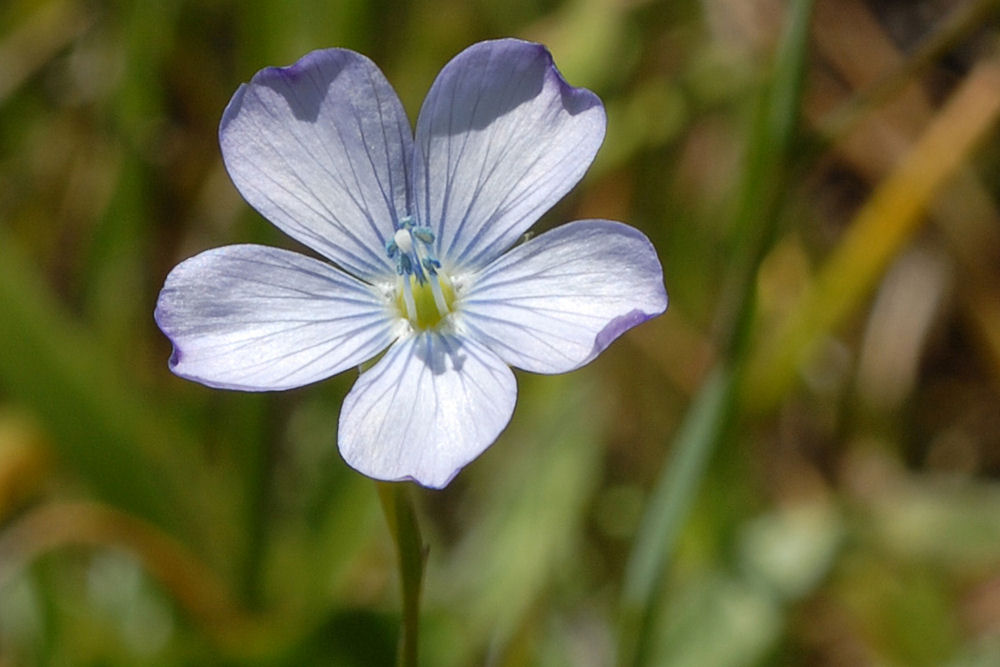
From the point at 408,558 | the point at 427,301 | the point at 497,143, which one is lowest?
the point at 408,558

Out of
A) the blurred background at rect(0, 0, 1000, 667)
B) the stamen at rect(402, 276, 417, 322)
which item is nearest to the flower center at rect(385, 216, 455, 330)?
the stamen at rect(402, 276, 417, 322)

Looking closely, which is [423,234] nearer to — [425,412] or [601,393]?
[425,412]

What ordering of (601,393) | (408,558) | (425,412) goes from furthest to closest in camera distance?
(601,393) → (425,412) → (408,558)

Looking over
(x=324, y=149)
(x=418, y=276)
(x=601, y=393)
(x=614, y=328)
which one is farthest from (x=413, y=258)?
(x=601, y=393)

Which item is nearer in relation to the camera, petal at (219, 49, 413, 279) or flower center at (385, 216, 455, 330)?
petal at (219, 49, 413, 279)

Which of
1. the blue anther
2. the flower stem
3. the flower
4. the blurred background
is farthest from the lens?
the blurred background

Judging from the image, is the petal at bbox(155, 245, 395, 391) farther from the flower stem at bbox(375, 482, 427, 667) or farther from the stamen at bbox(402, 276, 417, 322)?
the flower stem at bbox(375, 482, 427, 667)

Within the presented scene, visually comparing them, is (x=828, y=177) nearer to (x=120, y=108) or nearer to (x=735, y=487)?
(x=735, y=487)
